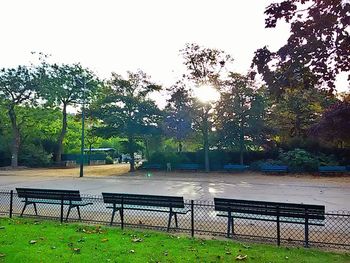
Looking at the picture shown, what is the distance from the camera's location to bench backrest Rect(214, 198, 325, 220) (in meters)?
7.03

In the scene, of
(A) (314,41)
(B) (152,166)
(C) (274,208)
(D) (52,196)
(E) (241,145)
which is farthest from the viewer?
(B) (152,166)

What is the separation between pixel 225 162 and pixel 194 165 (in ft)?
11.1

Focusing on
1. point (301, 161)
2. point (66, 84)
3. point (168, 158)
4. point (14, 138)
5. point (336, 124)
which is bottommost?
point (301, 161)

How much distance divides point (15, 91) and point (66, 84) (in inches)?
230

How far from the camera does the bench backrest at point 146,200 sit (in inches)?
330

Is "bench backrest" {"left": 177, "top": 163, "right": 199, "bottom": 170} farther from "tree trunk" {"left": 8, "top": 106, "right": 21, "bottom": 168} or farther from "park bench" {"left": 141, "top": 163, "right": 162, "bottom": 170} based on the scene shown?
"tree trunk" {"left": 8, "top": 106, "right": 21, "bottom": 168}

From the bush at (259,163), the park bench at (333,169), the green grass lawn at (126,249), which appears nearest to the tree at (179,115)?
the bush at (259,163)

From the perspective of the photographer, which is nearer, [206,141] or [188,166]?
[206,141]

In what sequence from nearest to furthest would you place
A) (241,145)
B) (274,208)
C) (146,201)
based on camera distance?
(274,208) < (146,201) < (241,145)

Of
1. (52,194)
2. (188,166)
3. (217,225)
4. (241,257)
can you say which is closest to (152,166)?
(188,166)

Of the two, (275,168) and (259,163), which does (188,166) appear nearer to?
(259,163)

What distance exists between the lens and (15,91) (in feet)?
125

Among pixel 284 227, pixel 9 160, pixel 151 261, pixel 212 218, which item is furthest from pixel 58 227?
pixel 9 160

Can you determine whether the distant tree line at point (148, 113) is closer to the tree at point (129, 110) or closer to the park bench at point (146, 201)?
the tree at point (129, 110)
